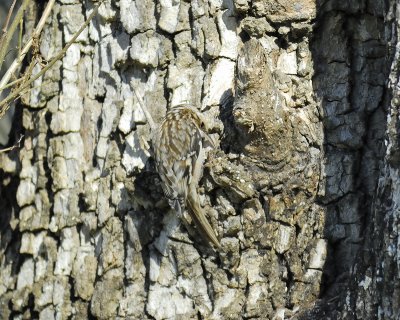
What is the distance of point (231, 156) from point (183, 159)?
494 mm

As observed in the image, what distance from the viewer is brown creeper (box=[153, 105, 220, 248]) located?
10.3ft

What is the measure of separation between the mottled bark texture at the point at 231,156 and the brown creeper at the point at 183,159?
1.7 inches

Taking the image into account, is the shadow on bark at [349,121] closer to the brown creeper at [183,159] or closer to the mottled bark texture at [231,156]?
the mottled bark texture at [231,156]

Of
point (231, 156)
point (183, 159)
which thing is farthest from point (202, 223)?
point (183, 159)

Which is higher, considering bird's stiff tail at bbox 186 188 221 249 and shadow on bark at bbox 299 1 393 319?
shadow on bark at bbox 299 1 393 319

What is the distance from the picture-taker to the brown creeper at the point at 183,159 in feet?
10.3

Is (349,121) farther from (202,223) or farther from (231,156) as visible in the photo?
(202,223)

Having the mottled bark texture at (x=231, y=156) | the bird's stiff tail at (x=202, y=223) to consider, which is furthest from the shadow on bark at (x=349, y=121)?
the bird's stiff tail at (x=202, y=223)

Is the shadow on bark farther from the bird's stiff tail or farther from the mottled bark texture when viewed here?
the bird's stiff tail

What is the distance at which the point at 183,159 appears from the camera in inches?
141

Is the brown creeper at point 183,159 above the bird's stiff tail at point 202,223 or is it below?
above

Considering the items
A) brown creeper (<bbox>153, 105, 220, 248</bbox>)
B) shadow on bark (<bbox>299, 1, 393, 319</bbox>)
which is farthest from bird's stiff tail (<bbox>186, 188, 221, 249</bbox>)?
shadow on bark (<bbox>299, 1, 393, 319</bbox>)

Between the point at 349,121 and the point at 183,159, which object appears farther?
the point at 183,159

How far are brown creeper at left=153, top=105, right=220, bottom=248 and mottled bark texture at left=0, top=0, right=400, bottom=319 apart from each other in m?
0.04
